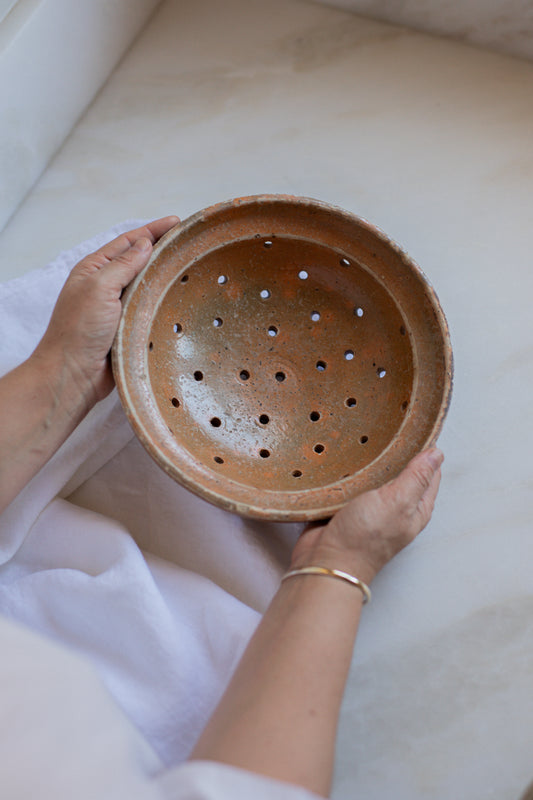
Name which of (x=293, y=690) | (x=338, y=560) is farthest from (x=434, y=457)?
(x=293, y=690)

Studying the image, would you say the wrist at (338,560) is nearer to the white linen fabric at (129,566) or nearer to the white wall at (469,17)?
the white linen fabric at (129,566)

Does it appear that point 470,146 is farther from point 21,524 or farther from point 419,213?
point 21,524

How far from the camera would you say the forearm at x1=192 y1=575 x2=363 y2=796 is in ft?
1.70

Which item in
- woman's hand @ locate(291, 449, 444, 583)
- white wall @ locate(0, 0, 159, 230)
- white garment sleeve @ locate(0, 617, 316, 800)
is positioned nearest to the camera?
white garment sleeve @ locate(0, 617, 316, 800)

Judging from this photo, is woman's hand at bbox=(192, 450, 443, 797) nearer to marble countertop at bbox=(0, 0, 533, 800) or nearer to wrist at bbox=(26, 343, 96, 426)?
marble countertop at bbox=(0, 0, 533, 800)

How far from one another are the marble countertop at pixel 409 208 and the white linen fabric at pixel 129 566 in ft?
0.42

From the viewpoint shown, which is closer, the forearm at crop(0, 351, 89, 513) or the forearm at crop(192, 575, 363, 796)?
the forearm at crop(192, 575, 363, 796)

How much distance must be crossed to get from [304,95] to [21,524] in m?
0.65

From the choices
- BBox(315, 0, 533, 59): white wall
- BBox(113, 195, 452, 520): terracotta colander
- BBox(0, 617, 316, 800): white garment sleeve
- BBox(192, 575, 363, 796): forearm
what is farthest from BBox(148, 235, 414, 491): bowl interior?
BBox(315, 0, 533, 59): white wall

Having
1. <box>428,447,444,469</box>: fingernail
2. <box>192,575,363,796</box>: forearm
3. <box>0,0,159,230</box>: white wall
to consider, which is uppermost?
<box>0,0,159,230</box>: white wall

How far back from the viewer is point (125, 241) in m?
0.72

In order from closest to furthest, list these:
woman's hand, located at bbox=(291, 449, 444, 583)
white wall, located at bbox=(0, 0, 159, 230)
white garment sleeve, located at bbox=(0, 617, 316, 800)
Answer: white garment sleeve, located at bbox=(0, 617, 316, 800), woman's hand, located at bbox=(291, 449, 444, 583), white wall, located at bbox=(0, 0, 159, 230)

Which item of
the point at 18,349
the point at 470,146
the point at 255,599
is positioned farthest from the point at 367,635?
the point at 470,146

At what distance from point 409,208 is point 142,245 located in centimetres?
36
